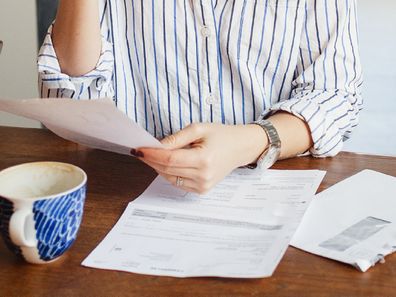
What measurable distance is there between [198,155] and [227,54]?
39 cm

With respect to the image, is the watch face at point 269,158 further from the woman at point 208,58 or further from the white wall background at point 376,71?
the white wall background at point 376,71

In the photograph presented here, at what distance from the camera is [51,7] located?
196 cm

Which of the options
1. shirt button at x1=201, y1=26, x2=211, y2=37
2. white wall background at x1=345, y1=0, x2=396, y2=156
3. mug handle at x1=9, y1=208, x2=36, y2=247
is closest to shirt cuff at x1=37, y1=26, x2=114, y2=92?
shirt button at x1=201, y1=26, x2=211, y2=37

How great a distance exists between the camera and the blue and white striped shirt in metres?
1.08

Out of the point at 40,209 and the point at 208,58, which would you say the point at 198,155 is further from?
the point at 208,58

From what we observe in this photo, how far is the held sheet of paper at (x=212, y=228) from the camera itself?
62cm

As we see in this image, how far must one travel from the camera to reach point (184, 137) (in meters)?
0.76

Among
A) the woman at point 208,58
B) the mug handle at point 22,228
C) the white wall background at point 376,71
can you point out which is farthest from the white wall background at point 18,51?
the mug handle at point 22,228

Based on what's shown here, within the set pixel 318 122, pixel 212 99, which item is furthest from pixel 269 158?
pixel 212 99

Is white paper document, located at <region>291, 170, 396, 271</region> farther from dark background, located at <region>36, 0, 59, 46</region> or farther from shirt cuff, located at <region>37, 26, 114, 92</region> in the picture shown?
dark background, located at <region>36, 0, 59, 46</region>

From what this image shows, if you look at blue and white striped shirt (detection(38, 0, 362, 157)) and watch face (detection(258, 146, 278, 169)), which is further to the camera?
blue and white striped shirt (detection(38, 0, 362, 157))

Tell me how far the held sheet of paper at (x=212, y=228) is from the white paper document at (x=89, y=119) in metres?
0.09

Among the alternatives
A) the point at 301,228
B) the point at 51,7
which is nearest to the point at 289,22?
the point at 301,228

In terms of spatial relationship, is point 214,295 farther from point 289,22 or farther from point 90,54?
point 289,22
